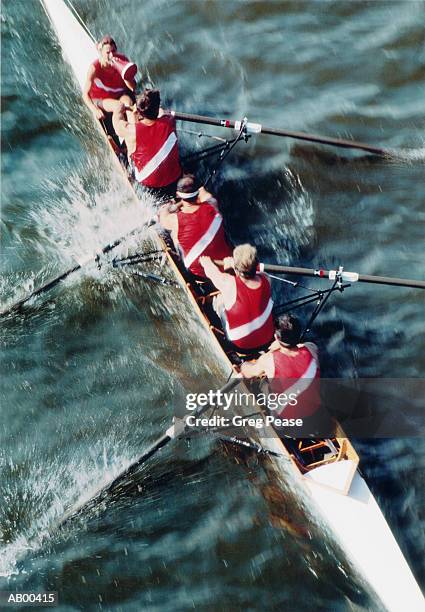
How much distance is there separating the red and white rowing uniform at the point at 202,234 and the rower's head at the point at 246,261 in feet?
2.62

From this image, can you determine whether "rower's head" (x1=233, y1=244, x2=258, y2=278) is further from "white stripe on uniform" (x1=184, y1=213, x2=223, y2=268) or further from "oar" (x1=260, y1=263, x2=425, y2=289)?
"white stripe on uniform" (x1=184, y1=213, x2=223, y2=268)

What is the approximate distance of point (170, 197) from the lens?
26.2 feet

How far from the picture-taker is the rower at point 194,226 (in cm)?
718

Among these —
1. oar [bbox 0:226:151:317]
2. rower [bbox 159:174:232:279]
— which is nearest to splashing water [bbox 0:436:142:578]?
oar [bbox 0:226:151:317]

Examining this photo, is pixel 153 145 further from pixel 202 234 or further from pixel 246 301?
pixel 246 301

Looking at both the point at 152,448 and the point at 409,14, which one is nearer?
the point at 152,448

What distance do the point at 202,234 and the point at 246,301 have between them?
3.17 feet

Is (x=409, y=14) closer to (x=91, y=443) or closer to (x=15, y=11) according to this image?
(x=15, y=11)

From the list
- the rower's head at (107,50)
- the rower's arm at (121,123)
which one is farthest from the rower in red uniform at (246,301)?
the rower's head at (107,50)

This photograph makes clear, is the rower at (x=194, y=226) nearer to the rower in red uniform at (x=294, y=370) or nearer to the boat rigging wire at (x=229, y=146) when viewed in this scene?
the boat rigging wire at (x=229, y=146)

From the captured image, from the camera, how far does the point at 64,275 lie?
26.6 ft

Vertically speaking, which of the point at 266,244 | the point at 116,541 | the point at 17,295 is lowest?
the point at 116,541

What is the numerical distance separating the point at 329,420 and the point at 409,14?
525 centimetres

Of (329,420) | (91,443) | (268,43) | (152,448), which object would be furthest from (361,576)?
(268,43)
